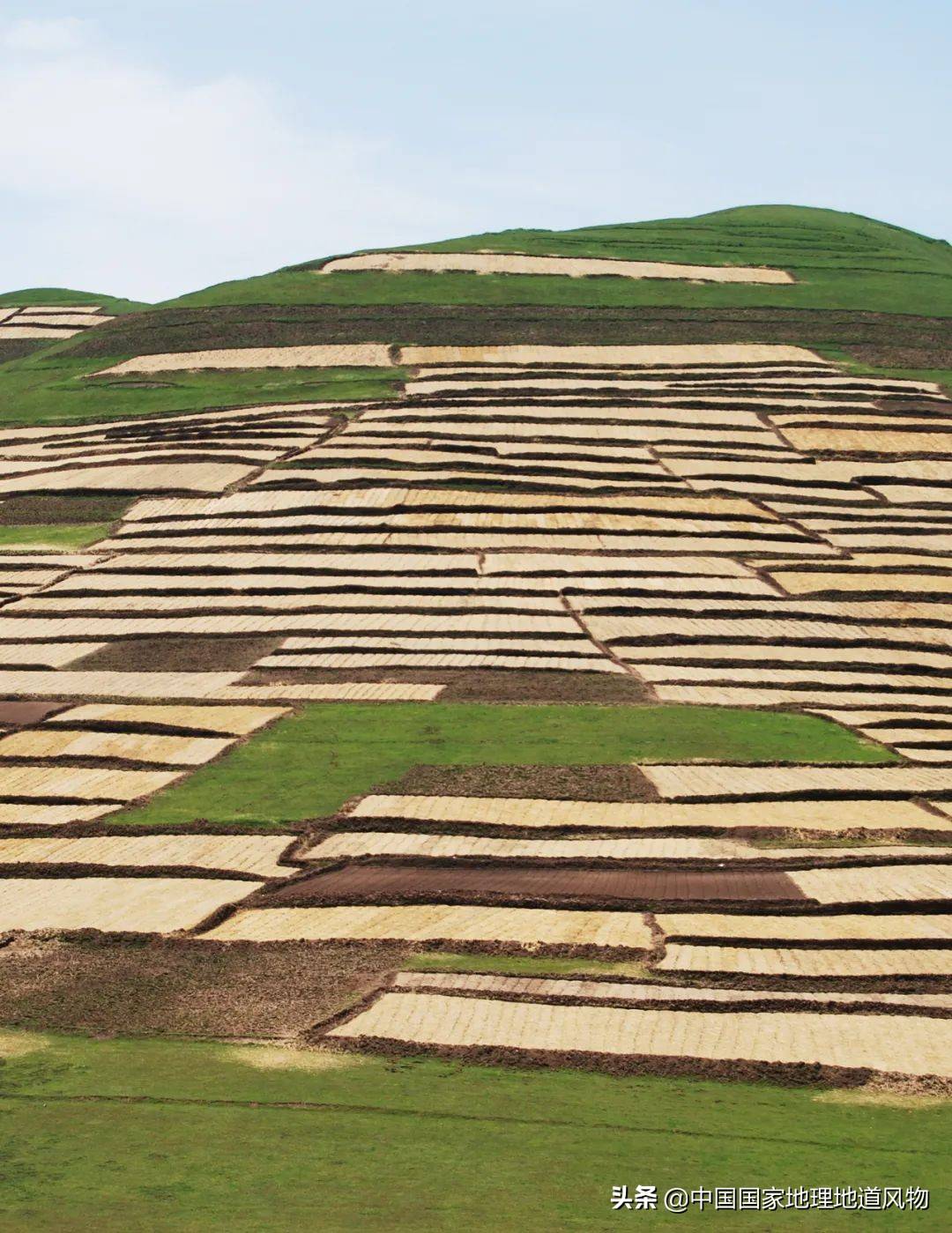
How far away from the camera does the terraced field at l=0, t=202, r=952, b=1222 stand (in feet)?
68.3

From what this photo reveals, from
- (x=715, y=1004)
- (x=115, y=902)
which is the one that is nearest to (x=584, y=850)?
(x=715, y=1004)

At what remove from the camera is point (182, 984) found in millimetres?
20859

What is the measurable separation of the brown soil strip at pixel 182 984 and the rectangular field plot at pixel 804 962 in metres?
4.23

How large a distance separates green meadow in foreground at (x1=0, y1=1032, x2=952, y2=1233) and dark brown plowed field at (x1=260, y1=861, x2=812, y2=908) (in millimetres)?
6385

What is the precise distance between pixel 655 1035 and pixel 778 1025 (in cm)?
169

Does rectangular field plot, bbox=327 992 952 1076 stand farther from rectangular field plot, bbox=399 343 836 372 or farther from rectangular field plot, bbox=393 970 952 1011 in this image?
rectangular field plot, bbox=399 343 836 372

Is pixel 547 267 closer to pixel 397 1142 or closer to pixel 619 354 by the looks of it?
pixel 619 354

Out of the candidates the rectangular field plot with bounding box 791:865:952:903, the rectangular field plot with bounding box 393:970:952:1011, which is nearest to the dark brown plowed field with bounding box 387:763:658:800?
the rectangular field plot with bounding box 791:865:952:903

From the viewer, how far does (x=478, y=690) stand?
1499 inches

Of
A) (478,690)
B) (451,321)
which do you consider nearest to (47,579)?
(478,690)

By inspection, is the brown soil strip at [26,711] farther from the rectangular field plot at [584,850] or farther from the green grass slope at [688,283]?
the green grass slope at [688,283]

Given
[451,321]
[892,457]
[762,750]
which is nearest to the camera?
[762,750]

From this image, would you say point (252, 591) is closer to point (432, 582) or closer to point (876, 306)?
point (432, 582)

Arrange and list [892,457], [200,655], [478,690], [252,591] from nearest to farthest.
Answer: [478,690] → [200,655] → [252,591] → [892,457]
